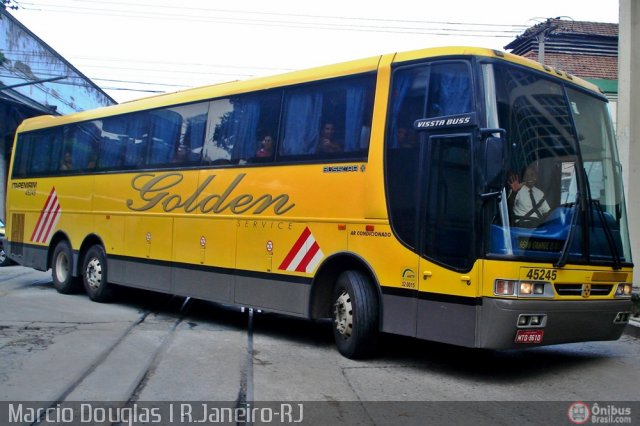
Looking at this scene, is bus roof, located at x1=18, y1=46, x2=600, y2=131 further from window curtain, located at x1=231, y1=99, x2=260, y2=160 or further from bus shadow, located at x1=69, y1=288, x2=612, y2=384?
bus shadow, located at x1=69, y1=288, x2=612, y2=384

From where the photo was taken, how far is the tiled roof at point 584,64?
27438 millimetres

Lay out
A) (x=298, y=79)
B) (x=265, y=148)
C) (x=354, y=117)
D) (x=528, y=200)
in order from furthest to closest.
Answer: (x=265, y=148)
(x=298, y=79)
(x=354, y=117)
(x=528, y=200)

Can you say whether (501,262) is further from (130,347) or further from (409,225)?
(130,347)

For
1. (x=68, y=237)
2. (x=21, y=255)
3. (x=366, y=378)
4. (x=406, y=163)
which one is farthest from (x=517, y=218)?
(x=21, y=255)

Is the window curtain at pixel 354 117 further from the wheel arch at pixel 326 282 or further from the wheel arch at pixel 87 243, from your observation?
the wheel arch at pixel 87 243

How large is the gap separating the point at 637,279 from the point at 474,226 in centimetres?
738

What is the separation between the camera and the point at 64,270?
45.0 feet

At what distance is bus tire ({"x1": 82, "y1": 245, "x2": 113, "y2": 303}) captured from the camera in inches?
491

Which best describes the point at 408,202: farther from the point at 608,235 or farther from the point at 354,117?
the point at 608,235

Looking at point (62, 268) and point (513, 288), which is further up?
point (513, 288)

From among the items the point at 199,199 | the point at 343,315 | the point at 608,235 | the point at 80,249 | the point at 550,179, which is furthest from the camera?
the point at 80,249

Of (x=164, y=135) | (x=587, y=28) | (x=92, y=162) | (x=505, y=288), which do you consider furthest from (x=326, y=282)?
(x=587, y=28)

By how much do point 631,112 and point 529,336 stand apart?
766 centimetres

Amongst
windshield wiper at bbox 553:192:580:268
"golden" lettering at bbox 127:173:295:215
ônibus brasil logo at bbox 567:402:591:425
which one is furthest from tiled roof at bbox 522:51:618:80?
ônibus brasil logo at bbox 567:402:591:425
